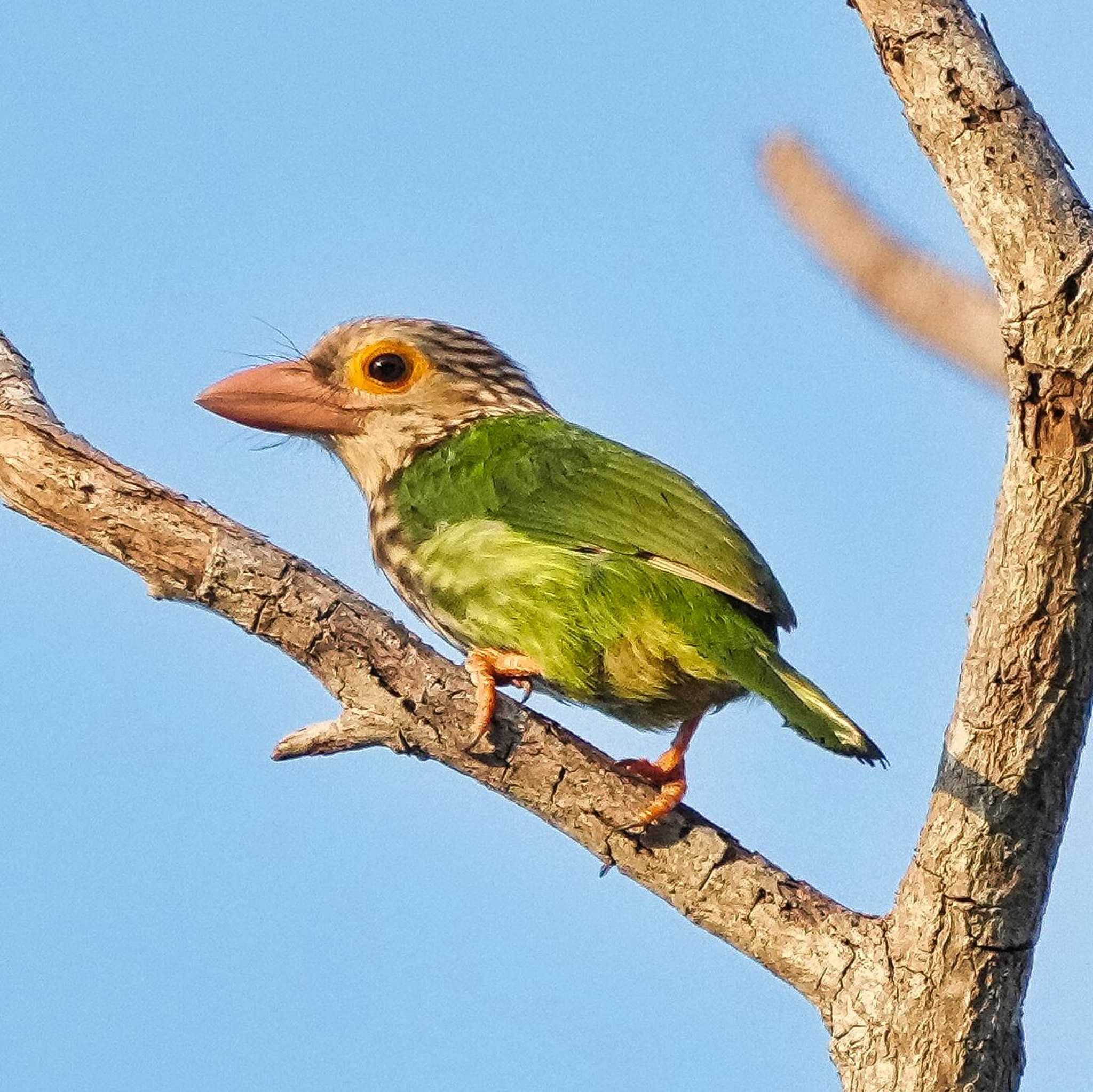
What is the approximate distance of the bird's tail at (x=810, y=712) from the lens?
132 inches

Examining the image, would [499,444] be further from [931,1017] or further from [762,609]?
[931,1017]

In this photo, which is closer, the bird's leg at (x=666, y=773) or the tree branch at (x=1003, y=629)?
the tree branch at (x=1003, y=629)

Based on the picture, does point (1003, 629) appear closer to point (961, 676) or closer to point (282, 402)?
point (961, 676)

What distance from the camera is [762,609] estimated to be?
12.4 feet

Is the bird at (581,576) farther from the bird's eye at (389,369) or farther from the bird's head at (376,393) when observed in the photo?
the bird's eye at (389,369)

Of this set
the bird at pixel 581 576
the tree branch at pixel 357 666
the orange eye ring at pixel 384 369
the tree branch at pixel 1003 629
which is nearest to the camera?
the tree branch at pixel 1003 629

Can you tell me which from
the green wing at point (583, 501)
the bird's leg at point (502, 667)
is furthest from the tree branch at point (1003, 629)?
the bird's leg at point (502, 667)

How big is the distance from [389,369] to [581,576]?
1357 mm

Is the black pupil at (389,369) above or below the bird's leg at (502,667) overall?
above

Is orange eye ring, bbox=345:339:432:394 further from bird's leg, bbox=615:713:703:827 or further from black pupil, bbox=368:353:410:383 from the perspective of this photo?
bird's leg, bbox=615:713:703:827

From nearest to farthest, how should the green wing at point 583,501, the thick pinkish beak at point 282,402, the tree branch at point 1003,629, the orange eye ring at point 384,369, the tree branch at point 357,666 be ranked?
the tree branch at point 1003,629 → the tree branch at point 357,666 → the green wing at point 583,501 → the thick pinkish beak at point 282,402 → the orange eye ring at point 384,369

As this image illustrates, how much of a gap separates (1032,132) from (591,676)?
164 cm

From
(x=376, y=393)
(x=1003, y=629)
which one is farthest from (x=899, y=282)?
(x=376, y=393)

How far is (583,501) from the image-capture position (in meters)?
4.12
